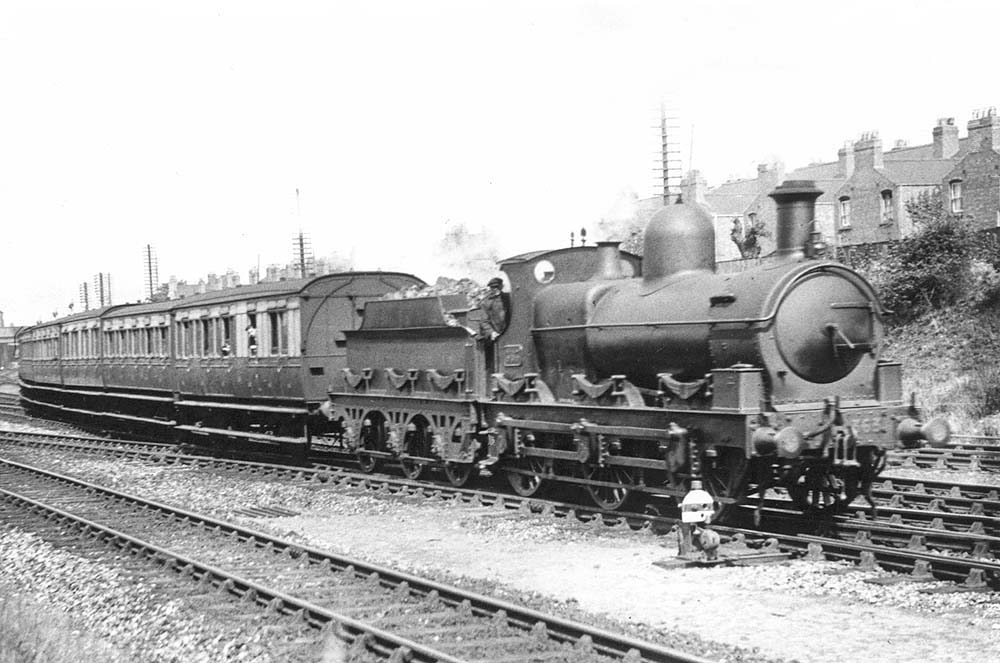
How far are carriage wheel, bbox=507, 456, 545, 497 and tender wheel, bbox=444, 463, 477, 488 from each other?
64cm

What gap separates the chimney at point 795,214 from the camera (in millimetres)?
10234

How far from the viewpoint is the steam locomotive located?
9883 millimetres

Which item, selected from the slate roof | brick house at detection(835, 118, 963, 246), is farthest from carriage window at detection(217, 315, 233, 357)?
the slate roof

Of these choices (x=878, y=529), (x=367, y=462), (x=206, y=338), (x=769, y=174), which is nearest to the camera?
(x=878, y=529)

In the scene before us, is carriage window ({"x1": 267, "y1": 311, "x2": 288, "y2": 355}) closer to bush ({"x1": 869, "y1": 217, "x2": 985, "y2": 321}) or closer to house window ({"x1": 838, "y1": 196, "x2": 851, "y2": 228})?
bush ({"x1": 869, "y1": 217, "x2": 985, "y2": 321})

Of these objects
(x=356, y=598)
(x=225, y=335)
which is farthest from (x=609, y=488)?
(x=225, y=335)

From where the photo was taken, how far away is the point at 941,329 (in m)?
23.8

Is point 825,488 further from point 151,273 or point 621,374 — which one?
point 151,273

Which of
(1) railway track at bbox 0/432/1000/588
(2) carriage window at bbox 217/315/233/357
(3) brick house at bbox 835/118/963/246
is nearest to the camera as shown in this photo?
(1) railway track at bbox 0/432/1000/588

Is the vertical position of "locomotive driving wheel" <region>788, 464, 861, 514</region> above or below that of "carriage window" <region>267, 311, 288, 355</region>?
below

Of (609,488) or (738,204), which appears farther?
(738,204)

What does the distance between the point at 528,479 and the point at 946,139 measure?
96.0ft

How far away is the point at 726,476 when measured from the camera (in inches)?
412

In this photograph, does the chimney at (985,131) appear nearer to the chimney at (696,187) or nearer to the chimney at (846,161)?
the chimney at (846,161)
